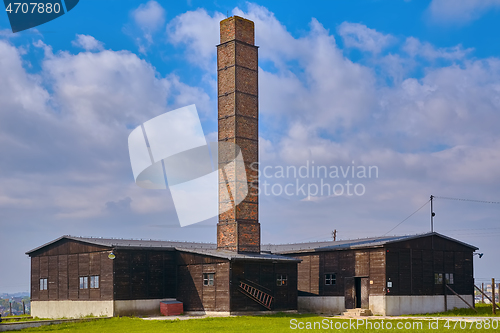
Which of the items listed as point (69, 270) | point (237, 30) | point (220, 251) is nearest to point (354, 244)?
point (220, 251)

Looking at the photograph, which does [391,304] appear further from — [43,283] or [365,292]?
[43,283]

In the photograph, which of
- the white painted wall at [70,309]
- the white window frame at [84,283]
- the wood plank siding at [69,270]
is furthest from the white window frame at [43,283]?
the white window frame at [84,283]

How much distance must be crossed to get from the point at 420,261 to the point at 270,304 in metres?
10.9

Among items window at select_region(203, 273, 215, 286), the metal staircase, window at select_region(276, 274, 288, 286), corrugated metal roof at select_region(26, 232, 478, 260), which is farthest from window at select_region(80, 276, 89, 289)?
window at select_region(276, 274, 288, 286)

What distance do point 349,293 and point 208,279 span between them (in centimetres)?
1032

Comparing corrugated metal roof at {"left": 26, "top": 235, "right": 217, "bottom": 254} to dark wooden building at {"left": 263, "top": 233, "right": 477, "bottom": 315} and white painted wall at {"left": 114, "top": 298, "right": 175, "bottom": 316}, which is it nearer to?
white painted wall at {"left": 114, "top": 298, "right": 175, "bottom": 316}

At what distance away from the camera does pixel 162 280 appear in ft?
122

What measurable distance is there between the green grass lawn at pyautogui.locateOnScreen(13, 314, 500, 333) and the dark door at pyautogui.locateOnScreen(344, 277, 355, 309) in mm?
7888

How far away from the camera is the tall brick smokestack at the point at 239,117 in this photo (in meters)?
38.2

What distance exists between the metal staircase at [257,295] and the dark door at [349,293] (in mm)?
6378

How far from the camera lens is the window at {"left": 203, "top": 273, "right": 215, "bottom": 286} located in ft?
115

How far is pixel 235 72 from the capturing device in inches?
1549

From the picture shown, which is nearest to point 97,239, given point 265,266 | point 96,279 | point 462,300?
point 96,279

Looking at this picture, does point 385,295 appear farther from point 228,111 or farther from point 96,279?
point 96,279
